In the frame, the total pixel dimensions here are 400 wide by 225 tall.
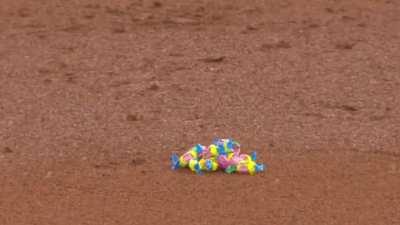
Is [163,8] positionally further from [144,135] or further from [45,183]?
[45,183]

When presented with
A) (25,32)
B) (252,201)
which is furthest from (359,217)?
(25,32)

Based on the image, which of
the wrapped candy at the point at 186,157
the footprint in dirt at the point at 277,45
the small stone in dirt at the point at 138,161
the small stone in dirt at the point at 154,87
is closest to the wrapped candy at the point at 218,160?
the wrapped candy at the point at 186,157

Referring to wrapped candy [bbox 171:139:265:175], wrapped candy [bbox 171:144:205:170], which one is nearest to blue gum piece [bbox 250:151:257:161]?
wrapped candy [bbox 171:139:265:175]

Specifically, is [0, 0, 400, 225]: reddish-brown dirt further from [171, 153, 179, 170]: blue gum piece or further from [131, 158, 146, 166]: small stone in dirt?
[171, 153, 179, 170]: blue gum piece

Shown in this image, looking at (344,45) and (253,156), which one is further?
(344,45)

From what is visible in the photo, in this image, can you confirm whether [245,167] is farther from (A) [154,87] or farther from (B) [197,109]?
(A) [154,87]

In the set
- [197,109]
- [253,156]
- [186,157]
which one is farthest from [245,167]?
[197,109]

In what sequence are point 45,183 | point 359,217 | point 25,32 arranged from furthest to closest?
point 25,32 < point 45,183 < point 359,217
